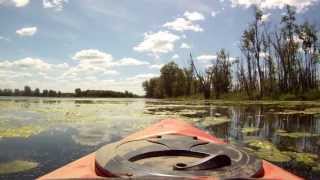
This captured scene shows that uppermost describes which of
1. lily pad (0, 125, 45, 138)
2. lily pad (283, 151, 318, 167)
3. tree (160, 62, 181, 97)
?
tree (160, 62, 181, 97)

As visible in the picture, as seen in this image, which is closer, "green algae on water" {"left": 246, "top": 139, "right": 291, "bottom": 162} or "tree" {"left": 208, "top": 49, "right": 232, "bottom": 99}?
"green algae on water" {"left": 246, "top": 139, "right": 291, "bottom": 162}

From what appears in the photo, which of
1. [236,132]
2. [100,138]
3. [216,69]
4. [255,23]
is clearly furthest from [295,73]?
[100,138]

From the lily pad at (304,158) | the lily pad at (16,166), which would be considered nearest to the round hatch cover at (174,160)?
the lily pad at (16,166)

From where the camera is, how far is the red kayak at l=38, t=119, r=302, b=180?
231cm

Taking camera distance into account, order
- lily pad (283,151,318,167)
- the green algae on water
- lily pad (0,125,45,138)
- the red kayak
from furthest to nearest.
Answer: lily pad (0,125,45,138) < the green algae on water < lily pad (283,151,318,167) < the red kayak

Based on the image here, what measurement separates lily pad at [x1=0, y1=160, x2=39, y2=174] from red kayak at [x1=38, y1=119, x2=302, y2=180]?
2.45m

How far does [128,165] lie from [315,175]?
360cm

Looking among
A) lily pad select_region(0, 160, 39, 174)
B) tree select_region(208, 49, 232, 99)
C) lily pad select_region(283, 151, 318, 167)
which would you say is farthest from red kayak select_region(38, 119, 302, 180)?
A: tree select_region(208, 49, 232, 99)

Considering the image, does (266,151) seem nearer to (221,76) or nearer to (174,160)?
(174,160)

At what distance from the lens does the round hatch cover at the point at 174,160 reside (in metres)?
2.33

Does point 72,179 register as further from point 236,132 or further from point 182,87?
point 182,87

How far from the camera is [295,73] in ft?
133

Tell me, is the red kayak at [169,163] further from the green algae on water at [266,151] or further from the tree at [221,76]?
the tree at [221,76]

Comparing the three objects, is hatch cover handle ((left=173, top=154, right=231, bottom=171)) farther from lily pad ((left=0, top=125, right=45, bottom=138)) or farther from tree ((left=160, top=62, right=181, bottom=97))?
tree ((left=160, top=62, right=181, bottom=97))
